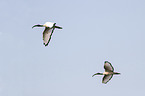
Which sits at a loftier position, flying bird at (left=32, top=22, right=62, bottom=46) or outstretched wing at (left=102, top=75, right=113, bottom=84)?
flying bird at (left=32, top=22, right=62, bottom=46)

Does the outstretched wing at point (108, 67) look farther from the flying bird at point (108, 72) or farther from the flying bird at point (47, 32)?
the flying bird at point (47, 32)

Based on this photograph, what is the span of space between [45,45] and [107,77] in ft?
41.0

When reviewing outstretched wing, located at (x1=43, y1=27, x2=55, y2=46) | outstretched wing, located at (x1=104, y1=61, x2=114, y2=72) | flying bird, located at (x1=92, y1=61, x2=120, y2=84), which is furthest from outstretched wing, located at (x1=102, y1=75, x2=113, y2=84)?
outstretched wing, located at (x1=43, y1=27, x2=55, y2=46)

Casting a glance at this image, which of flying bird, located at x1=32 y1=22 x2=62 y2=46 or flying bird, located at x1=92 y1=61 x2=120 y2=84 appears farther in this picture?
flying bird, located at x1=92 y1=61 x2=120 y2=84

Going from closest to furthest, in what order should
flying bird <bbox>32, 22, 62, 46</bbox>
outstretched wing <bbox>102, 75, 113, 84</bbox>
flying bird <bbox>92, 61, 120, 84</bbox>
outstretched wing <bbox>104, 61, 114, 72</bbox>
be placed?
flying bird <bbox>32, 22, 62, 46</bbox> → outstretched wing <bbox>104, 61, 114, 72</bbox> → flying bird <bbox>92, 61, 120, 84</bbox> → outstretched wing <bbox>102, 75, 113, 84</bbox>

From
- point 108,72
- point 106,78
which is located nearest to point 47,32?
point 108,72

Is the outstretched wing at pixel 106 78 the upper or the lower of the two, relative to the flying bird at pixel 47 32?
lower

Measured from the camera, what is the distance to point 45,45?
82.9ft

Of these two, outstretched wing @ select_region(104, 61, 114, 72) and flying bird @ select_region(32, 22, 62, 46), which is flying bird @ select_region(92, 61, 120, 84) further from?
flying bird @ select_region(32, 22, 62, 46)

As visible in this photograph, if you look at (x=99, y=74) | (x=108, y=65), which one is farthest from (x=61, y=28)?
(x=99, y=74)

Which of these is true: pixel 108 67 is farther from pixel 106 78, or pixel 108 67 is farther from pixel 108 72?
pixel 106 78

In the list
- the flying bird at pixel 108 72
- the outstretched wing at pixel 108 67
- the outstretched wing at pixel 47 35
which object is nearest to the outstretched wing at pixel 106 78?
the flying bird at pixel 108 72

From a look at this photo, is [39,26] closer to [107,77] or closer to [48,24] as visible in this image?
[48,24]

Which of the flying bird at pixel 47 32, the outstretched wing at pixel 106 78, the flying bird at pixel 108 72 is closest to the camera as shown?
the flying bird at pixel 47 32
